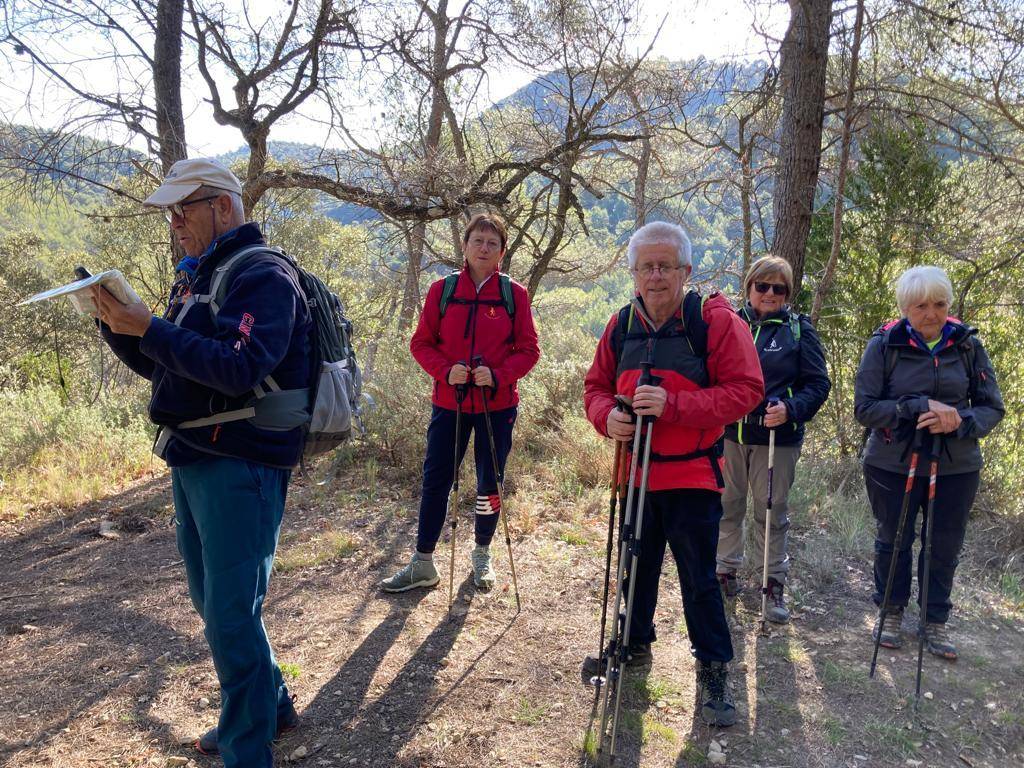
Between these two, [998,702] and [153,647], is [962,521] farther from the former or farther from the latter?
[153,647]

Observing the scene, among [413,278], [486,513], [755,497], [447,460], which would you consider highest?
[413,278]

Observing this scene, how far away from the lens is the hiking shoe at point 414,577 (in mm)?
4039

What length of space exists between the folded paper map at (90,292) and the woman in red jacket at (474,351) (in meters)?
1.98

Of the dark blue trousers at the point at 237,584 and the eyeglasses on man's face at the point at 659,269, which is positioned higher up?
the eyeglasses on man's face at the point at 659,269

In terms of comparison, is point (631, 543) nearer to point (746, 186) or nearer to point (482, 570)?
point (482, 570)

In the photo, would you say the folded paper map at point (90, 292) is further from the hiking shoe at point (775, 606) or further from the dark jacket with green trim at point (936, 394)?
the hiking shoe at point (775, 606)

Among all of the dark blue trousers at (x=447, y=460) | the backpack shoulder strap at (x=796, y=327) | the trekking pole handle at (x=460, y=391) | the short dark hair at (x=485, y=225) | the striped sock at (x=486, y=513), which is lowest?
the striped sock at (x=486, y=513)

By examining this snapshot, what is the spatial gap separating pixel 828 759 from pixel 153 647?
127 inches

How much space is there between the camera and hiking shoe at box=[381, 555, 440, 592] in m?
4.04

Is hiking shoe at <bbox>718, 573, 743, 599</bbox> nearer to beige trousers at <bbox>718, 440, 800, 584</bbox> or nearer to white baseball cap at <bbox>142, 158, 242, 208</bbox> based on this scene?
beige trousers at <bbox>718, 440, 800, 584</bbox>

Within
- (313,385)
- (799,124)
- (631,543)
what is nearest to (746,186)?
(799,124)

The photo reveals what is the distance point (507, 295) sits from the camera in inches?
152

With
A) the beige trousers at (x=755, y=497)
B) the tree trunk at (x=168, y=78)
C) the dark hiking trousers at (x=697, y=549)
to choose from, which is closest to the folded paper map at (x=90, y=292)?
the dark hiking trousers at (x=697, y=549)

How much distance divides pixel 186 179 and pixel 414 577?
8.64 ft
